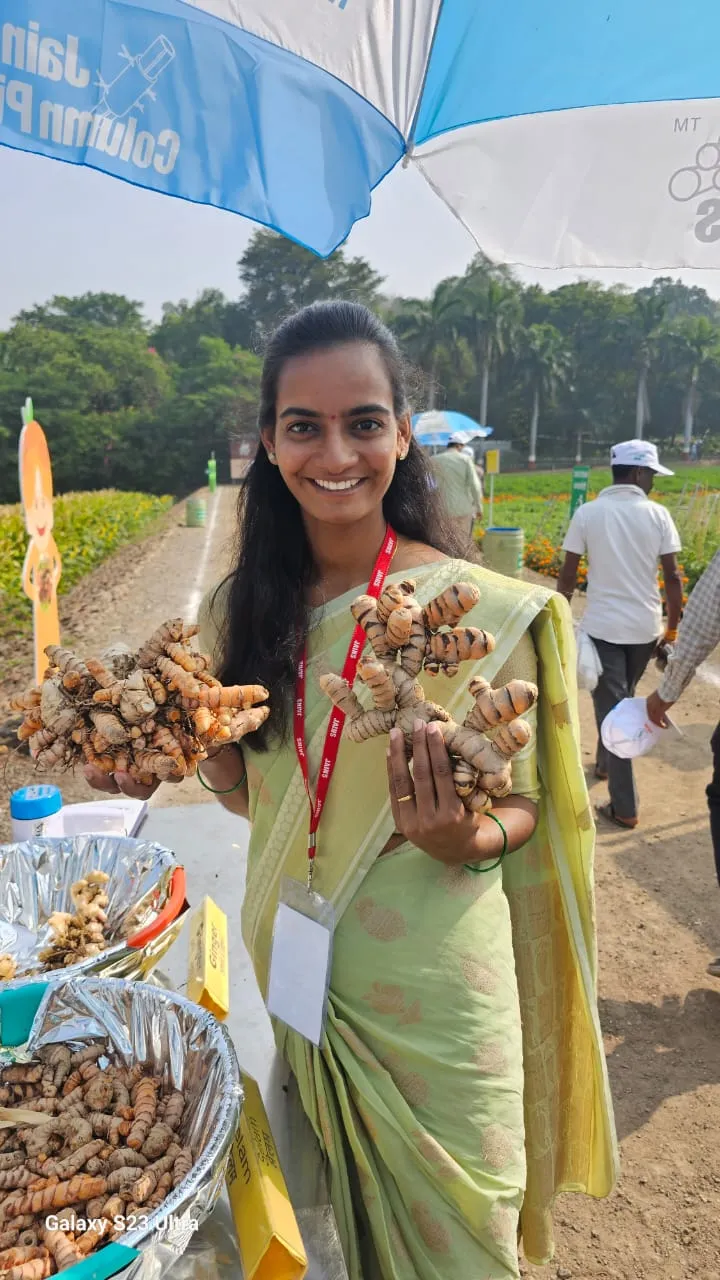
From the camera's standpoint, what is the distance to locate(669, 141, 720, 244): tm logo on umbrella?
1.78 meters

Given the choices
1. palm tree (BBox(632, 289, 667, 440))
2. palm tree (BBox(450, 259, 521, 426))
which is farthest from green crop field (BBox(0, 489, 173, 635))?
palm tree (BBox(450, 259, 521, 426))

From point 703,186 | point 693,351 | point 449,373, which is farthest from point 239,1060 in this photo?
point 449,373

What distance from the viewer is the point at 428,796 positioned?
3.34ft

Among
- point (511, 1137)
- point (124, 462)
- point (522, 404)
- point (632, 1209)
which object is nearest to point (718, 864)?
point (632, 1209)

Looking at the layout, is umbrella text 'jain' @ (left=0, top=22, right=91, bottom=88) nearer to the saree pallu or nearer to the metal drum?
the saree pallu

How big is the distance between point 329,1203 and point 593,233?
2.05 meters

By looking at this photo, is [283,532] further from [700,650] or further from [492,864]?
[700,650]

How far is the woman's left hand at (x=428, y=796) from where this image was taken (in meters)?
0.99

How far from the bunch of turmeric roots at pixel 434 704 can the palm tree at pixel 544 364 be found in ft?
131

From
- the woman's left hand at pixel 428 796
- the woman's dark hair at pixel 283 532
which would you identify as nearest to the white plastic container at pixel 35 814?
the woman's dark hair at pixel 283 532

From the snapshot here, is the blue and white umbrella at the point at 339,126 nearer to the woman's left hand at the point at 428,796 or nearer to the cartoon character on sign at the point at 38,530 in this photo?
the woman's left hand at the point at 428,796

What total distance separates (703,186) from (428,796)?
5.23 ft

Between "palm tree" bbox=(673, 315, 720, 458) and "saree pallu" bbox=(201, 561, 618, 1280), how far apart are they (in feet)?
98.4

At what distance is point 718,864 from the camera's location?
9.43ft
